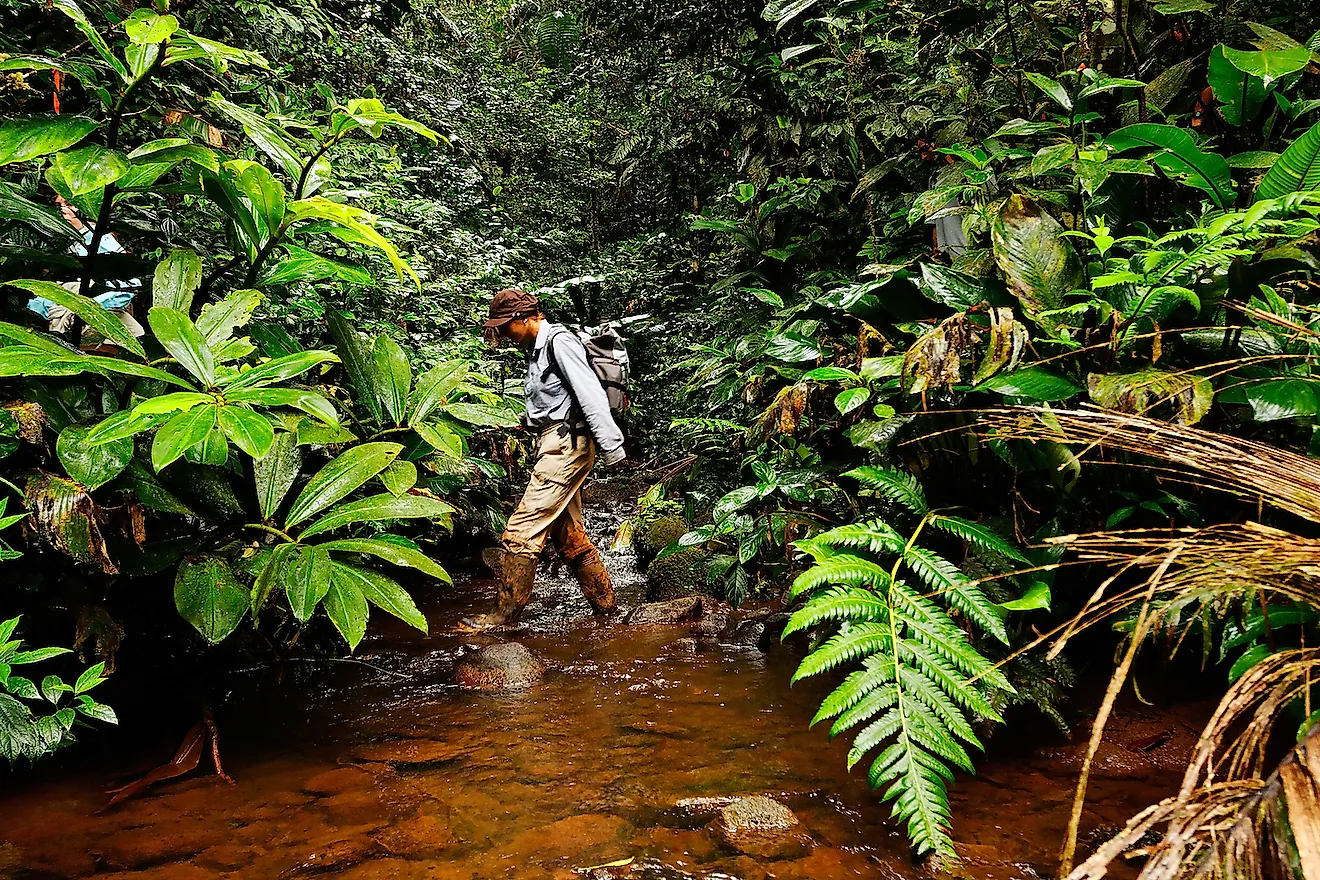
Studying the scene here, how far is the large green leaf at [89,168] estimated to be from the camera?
5.86 ft

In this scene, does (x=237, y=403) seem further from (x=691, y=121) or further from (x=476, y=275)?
(x=691, y=121)

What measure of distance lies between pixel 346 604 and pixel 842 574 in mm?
1350

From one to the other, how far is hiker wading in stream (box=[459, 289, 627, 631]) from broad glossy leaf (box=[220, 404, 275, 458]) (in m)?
2.63

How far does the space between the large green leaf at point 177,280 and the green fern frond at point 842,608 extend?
195 cm

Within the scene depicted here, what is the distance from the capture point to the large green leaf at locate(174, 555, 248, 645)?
1.98 meters

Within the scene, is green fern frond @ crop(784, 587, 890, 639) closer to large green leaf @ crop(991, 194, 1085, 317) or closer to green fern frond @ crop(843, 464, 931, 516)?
green fern frond @ crop(843, 464, 931, 516)

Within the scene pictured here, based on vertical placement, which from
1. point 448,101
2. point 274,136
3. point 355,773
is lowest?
point 355,773

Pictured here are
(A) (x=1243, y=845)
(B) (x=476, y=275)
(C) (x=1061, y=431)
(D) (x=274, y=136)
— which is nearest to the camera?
(A) (x=1243, y=845)

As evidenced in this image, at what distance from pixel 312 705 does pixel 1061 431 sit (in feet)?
9.37

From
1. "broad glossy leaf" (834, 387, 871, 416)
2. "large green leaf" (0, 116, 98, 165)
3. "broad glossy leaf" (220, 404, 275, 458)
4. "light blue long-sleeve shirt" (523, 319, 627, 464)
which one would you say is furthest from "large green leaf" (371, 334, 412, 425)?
"light blue long-sleeve shirt" (523, 319, 627, 464)

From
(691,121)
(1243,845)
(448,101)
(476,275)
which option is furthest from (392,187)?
(1243,845)

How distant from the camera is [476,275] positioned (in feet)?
19.8

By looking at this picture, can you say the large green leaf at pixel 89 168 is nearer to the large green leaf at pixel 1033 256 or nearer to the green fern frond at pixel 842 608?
the green fern frond at pixel 842 608

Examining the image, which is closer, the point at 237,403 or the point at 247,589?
the point at 237,403
